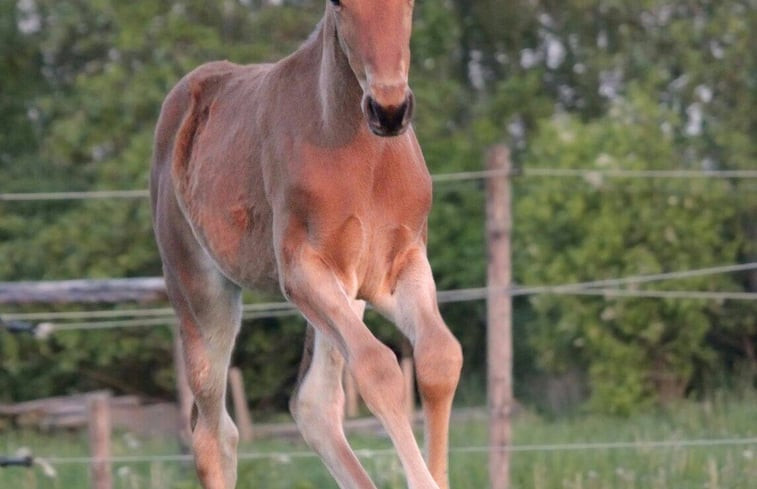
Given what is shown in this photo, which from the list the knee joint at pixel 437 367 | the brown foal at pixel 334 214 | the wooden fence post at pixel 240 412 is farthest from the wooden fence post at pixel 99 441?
the wooden fence post at pixel 240 412

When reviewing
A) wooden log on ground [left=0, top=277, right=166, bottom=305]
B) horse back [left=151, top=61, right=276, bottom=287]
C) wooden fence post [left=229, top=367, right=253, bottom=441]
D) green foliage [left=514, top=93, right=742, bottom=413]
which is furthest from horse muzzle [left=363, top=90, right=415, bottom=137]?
green foliage [left=514, top=93, right=742, bottom=413]

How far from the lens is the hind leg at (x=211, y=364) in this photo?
5816 mm

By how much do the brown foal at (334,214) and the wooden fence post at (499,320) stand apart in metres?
2.15

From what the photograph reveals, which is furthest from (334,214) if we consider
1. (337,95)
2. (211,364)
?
(211,364)

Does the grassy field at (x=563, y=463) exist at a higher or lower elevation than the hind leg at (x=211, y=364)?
lower

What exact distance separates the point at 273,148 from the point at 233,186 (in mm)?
388

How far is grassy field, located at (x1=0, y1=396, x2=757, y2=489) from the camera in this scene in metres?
7.07

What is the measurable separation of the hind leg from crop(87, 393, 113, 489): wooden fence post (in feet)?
6.49

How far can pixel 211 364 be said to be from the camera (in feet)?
19.2

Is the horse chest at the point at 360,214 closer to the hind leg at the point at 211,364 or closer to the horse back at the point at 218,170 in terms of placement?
the horse back at the point at 218,170

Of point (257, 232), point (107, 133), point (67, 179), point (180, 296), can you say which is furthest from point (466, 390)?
point (257, 232)

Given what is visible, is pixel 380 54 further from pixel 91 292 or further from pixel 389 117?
pixel 91 292

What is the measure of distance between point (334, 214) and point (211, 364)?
149cm

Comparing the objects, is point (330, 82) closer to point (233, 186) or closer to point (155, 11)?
point (233, 186)
